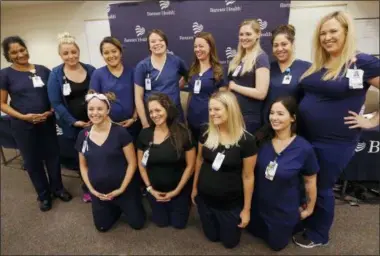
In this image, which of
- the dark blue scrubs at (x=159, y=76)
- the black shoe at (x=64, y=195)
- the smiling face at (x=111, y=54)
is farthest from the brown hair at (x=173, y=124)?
the black shoe at (x=64, y=195)

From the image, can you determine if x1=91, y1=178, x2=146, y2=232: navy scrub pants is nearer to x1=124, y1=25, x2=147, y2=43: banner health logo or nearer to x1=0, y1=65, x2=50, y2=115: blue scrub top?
x1=0, y1=65, x2=50, y2=115: blue scrub top

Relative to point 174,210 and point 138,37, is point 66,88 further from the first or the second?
point 138,37

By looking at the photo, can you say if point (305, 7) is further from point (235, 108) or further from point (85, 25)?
point (85, 25)

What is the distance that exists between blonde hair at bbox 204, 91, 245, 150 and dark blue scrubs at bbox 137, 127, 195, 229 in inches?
9.7

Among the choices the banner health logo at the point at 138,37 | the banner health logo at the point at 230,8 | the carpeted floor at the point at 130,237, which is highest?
the banner health logo at the point at 230,8

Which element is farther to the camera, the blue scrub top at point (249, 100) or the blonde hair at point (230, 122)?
the blue scrub top at point (249, 100)

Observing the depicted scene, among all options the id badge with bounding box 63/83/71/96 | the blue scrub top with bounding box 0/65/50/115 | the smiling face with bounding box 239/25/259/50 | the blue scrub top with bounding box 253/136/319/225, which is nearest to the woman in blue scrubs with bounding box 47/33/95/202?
the id badge with bounding box 63/83/71/96

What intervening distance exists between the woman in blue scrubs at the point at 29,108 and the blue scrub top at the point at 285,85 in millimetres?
1921

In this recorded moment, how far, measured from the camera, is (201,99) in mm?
2086

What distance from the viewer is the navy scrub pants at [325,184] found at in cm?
157

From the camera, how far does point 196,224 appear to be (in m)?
2.14

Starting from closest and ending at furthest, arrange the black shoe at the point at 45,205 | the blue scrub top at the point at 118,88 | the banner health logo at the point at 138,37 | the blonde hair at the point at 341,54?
the blonde hair at the point at 341,54 < the blue scrub top at the point at 118,88 < the black shoe at the point at 45,205 < the banner health logo at the point at 138,37

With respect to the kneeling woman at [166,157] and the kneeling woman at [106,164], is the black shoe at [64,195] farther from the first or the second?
the kneeling woman at [166,157]

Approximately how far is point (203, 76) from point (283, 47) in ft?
2.10
